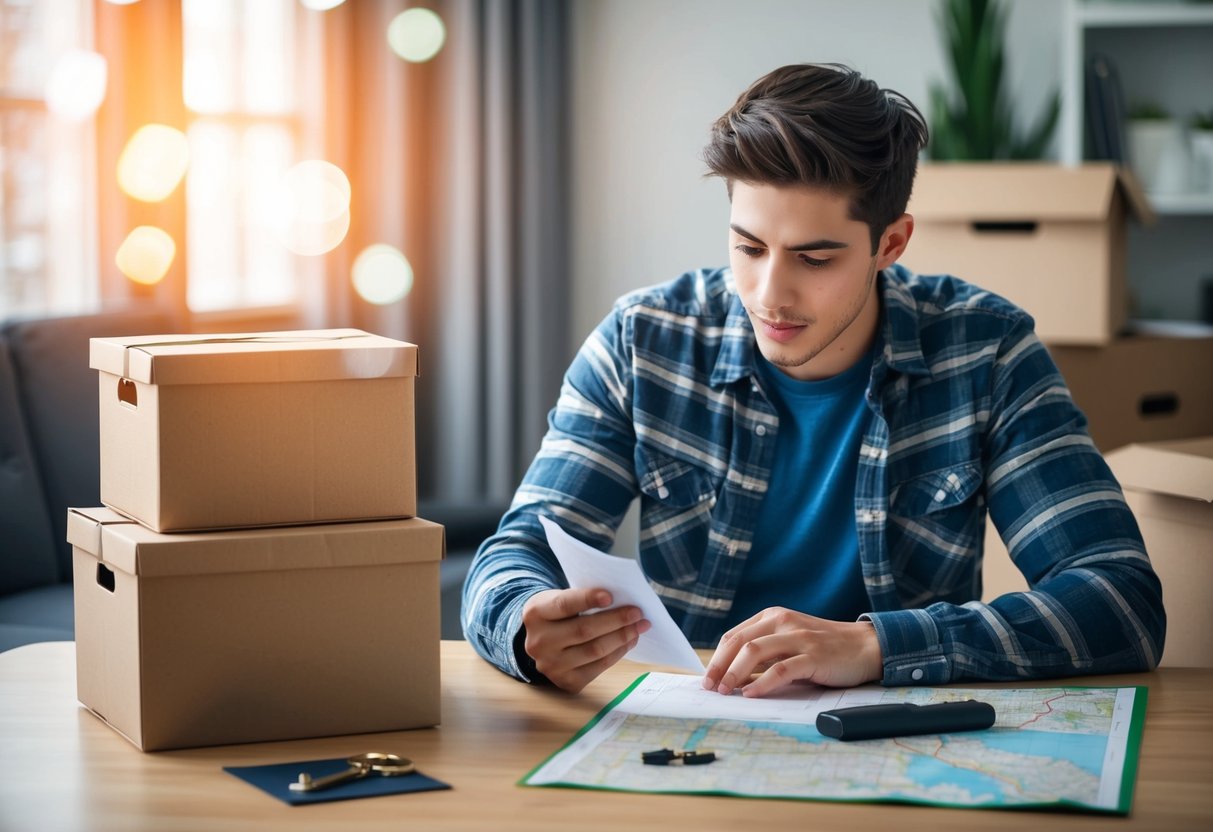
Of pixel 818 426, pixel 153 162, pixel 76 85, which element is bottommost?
pixel 818 426

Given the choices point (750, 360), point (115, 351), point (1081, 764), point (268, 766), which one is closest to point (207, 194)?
point (750, 360)

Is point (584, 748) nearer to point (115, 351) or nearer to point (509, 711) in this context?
point (509, 711)

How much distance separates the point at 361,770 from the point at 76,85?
2.32 meters

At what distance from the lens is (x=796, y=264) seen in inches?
59.9

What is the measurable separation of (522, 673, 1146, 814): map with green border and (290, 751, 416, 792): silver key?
10 centimetres

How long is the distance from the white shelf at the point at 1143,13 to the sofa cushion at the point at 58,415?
242 cm

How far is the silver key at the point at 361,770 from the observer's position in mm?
1001

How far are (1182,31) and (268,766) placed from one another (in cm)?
328

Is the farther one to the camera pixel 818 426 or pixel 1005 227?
pixel 1005 227

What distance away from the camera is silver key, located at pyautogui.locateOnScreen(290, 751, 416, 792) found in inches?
39.4

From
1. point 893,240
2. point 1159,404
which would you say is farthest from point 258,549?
point 1159,404

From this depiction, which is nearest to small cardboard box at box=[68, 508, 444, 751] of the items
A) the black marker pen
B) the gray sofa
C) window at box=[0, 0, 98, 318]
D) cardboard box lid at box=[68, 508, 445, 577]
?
cardboard box lid at box=[68, 508, 445, 577]

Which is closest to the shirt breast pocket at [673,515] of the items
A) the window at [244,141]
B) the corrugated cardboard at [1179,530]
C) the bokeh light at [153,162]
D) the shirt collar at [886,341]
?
the shirt collar at [886,341]

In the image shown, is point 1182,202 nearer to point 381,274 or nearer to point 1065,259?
point 1065,259
